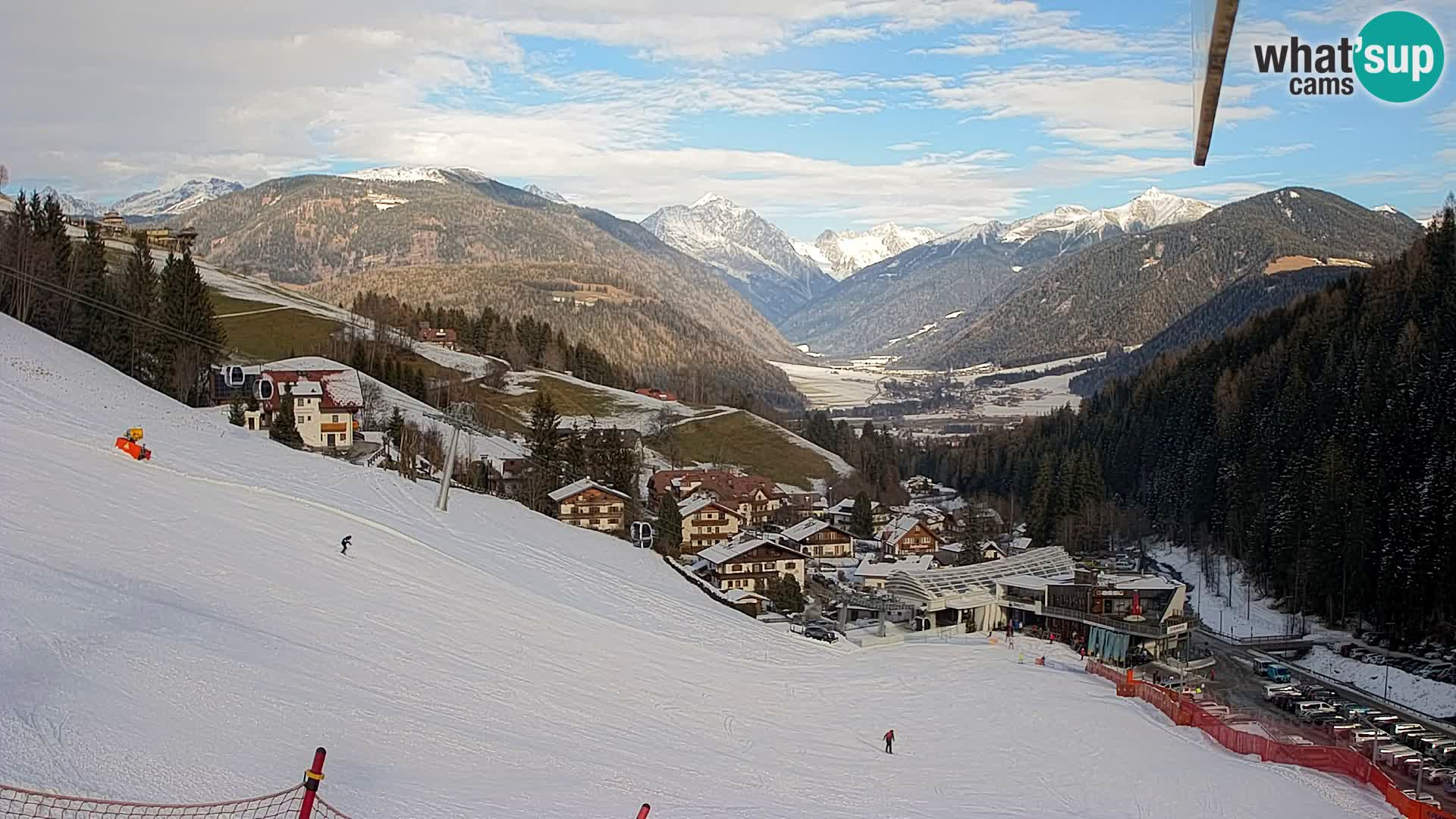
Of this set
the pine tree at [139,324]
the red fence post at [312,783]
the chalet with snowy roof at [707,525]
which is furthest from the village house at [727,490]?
the red fence post at [312,783]

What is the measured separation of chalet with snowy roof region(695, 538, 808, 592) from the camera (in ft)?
171

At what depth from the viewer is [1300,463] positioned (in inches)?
2357

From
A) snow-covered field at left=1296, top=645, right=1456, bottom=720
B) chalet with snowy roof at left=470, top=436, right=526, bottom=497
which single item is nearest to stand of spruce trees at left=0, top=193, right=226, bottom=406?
chalet with snowy roof at left=470, top=436, right=526, bottom=497

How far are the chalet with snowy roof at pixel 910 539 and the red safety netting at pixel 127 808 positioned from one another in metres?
56.9

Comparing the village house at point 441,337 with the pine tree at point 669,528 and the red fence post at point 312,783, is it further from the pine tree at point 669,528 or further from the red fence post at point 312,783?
the red fence post at point 312,783

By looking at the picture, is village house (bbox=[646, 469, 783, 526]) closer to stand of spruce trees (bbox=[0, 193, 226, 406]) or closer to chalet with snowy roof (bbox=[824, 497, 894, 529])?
chalet with snowy roof (bbox=[824, 497, 894, 529])

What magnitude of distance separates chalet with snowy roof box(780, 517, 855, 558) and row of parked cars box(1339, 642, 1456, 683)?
27230mm

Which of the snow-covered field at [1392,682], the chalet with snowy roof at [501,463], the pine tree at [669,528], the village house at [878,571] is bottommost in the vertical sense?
the snow-covered field at [1392,682]

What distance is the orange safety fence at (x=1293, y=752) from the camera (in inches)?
774

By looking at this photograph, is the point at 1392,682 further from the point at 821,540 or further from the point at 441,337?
the point at 441,337

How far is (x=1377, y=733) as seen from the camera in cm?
3112

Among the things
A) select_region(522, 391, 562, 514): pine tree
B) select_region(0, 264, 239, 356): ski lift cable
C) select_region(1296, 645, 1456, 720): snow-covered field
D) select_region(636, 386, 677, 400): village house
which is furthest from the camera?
select_region(636, 386, 677, 400): village house

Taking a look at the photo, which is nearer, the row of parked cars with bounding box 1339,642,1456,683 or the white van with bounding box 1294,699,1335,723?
the white van with bounding box 1294,699,1335,723

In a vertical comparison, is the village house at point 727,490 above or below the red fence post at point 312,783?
below
